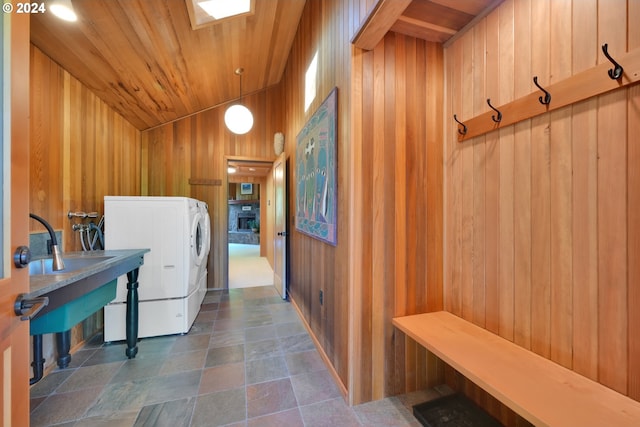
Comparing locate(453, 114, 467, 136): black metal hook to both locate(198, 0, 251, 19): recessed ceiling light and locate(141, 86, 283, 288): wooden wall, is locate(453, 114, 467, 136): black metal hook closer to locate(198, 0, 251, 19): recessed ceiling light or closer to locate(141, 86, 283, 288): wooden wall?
locate(198, 0, 251, 19): recessed ceiling light

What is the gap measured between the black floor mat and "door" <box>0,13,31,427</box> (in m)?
1.76

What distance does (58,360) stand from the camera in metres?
1.88

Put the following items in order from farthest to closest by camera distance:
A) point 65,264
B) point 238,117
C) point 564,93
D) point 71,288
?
point 238,117
point 65,264
point 71,288
point 564,93

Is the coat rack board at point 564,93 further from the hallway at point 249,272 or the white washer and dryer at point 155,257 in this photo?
the hallway at point 249,272

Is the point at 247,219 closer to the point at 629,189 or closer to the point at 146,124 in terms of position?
the point at 146,124

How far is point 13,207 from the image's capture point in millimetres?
751

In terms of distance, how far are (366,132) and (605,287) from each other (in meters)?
1.25

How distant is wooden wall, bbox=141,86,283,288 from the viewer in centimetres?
363

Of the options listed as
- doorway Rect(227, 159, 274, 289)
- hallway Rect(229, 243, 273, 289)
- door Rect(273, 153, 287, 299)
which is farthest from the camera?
doorway Rect(227, 159, 274, 289)

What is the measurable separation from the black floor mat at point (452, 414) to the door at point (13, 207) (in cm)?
176

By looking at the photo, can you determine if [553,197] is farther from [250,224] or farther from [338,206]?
[250,224]

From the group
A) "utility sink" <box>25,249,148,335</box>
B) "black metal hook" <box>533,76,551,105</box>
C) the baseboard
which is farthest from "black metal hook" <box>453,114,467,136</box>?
"utility sink" <box>25,249,148,335</box>

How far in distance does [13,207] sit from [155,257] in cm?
174

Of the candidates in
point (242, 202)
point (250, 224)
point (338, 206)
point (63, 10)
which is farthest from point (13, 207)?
point (250, 224)
